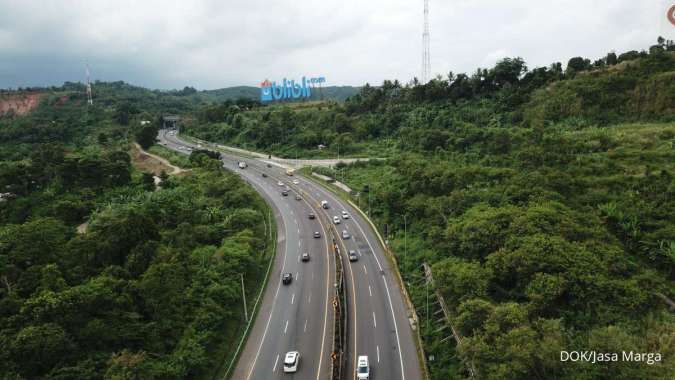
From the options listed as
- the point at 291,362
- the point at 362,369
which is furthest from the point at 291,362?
the point at 362,369

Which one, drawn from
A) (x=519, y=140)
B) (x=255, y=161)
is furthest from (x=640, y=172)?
(x=255, y=161)

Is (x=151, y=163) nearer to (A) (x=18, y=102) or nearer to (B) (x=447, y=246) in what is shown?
(B) (x=447, y=246)

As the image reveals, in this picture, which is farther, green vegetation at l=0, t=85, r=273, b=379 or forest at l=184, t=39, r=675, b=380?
green vegetation at l=0, t=85, r=273, b=379

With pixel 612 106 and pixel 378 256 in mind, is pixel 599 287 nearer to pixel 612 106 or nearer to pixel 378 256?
pixel 378 256

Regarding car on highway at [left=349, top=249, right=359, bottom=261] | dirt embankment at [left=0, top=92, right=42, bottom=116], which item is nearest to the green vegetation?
car on highway at [left=349, top=249, right=359, bottom=261]

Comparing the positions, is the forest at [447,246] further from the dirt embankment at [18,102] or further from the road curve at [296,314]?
the dirt embankment at [18,102]

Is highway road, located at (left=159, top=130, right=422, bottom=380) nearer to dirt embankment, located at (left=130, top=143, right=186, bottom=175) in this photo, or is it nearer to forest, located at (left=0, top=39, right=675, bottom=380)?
forest, located at (left=0, top=39, right=675, bottom=380)

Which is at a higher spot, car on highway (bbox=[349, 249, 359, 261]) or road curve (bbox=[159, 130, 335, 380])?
car on highway (bbox=[349, 249, 359, 261])
